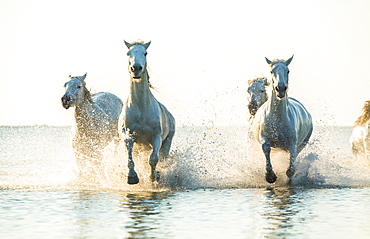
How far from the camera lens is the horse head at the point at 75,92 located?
46.4ft

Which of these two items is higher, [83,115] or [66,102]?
[66,102]

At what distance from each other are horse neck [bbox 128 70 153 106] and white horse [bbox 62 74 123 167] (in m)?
1.94

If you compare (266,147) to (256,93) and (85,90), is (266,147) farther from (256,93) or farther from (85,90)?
(85,90)

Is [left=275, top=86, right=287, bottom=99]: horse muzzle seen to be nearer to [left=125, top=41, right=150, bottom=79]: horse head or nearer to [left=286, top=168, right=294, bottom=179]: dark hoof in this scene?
[left=286, top=168, right=294, bottom=179]: dark hoof

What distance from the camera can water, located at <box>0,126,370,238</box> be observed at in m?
8.85

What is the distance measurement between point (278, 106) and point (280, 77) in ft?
3.21

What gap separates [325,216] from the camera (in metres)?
9.75

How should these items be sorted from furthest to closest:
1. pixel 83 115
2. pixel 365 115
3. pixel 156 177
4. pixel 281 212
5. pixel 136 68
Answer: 1. pixel 365 115
2. pixel 83 115
3. pixel 156 177
4. pixel 136 68
5. pixel 281 212

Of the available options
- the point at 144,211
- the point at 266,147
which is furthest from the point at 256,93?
the point at 144,211

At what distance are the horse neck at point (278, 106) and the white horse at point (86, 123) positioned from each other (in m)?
3.55

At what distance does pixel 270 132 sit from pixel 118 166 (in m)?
3.03

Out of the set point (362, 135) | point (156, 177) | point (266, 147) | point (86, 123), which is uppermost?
point (86, 123)

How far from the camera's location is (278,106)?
13.3m

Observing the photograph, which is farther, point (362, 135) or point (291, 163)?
point (362, 135)
